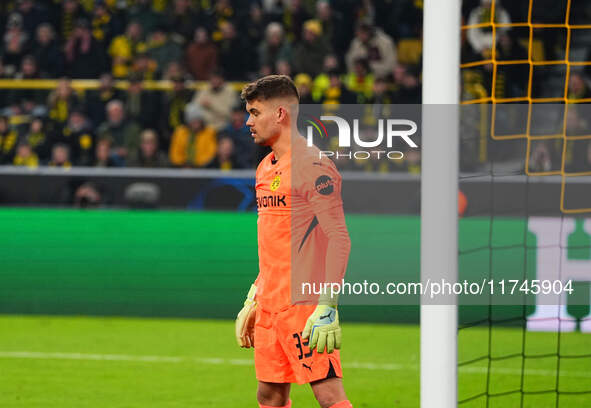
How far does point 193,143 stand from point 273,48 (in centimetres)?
207

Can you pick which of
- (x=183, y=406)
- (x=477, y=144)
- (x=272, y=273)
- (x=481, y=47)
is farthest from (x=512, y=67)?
(x=272, y=273)

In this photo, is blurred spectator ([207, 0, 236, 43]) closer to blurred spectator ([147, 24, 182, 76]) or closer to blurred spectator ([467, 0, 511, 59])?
blurred spectator ([147, 24, 182, 76])

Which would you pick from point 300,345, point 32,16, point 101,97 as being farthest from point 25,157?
point 300,345

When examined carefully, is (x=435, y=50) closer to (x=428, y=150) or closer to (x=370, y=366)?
(x=428, y=150)

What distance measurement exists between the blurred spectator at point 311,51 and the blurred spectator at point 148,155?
218 cm

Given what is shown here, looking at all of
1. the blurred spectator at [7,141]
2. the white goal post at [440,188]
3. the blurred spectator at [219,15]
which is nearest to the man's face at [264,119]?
the white goal post at [440,188]

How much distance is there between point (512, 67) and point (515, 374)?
518 cm

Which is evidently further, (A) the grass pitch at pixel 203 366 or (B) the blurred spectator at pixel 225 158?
(B) the blurred spectator at pixel 225 158

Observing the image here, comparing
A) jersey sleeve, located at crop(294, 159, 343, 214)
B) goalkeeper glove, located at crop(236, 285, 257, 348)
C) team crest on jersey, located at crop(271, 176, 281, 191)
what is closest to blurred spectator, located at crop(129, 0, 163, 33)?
goalkeeper glove, located at crop(236, 285, 257, 348)

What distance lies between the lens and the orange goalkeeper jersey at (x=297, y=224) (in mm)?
3902

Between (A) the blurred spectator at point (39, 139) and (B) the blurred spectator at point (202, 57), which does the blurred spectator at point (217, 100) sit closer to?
(B) the blurred spectator at point (202, 57)

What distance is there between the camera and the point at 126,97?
11.9 meters

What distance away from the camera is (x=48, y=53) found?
13414 mm

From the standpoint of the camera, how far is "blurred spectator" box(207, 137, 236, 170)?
10391 millimetres
